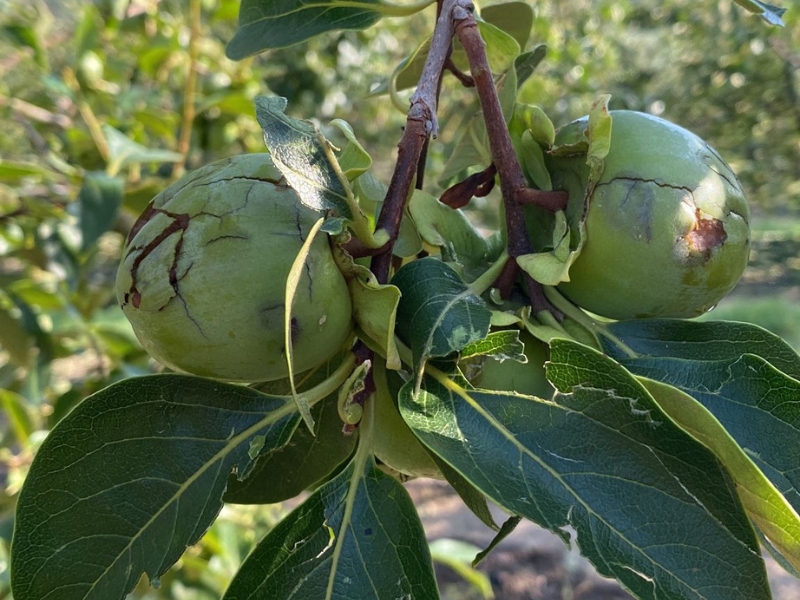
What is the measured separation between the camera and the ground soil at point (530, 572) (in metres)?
3.96

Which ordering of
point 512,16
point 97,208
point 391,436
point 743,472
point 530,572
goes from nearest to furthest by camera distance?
point 743,472 < point 391,436 < point 512,16 < point 97,208 < point 530,572

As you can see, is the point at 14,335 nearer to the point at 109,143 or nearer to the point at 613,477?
the point at 109,143

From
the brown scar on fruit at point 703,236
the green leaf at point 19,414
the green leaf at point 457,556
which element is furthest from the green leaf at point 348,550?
the green leaf at point 457,556

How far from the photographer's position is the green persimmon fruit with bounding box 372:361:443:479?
34.4 inches

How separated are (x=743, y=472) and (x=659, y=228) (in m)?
0.31

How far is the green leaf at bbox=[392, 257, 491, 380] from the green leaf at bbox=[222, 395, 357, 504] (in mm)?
223

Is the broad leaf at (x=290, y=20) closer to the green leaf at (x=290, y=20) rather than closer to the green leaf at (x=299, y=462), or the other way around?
the green leaf at (x=290, y=20)

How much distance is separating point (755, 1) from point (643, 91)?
575cm

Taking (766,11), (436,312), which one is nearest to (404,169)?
(436,312)

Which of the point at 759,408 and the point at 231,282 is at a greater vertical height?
the point at 231,282

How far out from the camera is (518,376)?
84cm

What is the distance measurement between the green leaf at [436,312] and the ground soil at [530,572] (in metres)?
3.26

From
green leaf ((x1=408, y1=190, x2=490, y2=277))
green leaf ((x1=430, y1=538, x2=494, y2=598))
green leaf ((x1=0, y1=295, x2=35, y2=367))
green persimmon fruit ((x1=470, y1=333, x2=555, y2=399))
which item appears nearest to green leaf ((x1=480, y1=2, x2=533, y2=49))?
green leaf ((x1=408, y1=190, x2=490, y2=277))

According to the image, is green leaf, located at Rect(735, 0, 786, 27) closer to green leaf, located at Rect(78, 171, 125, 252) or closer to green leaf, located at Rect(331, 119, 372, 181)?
green leaf, located at Rect(331, 119, 372, 181)
